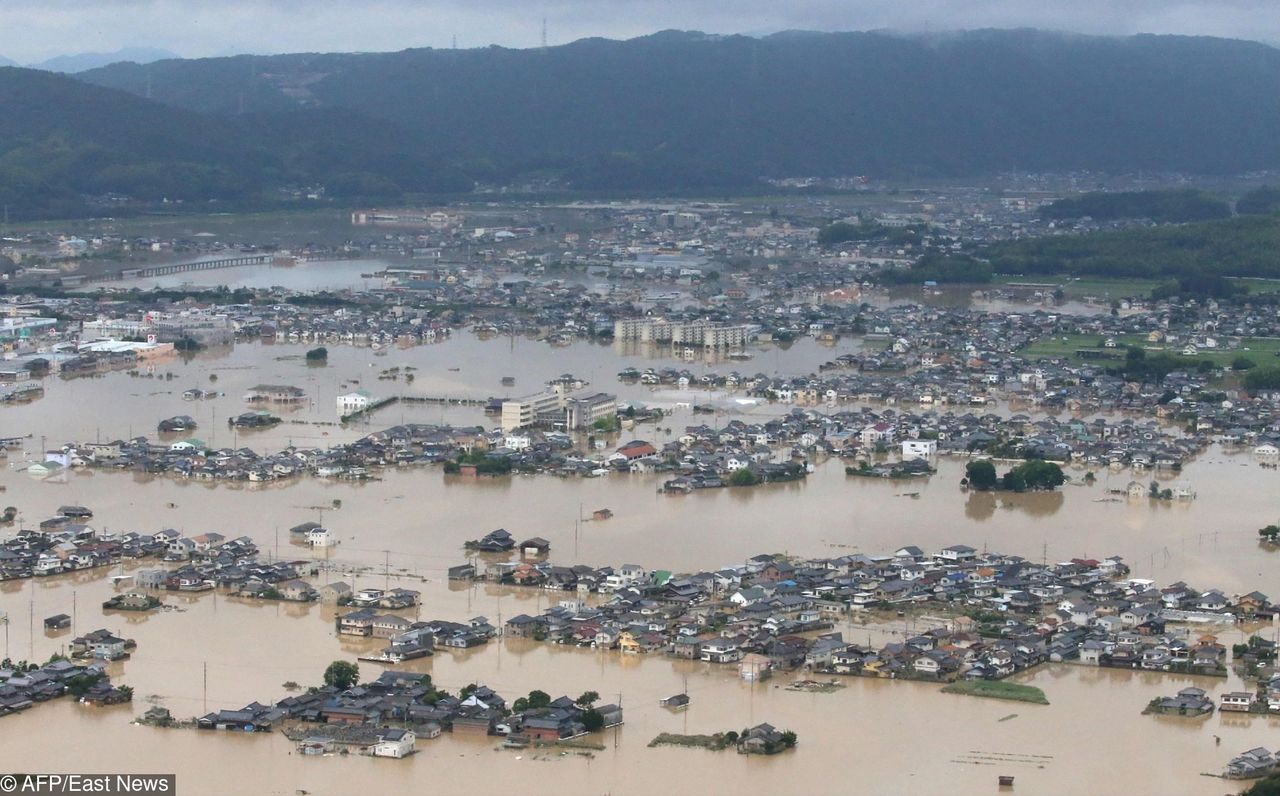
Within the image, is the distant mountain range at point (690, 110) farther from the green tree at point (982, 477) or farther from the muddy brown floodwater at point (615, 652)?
the green tree at point (982, 477)

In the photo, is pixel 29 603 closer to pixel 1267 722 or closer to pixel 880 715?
pixel 880 715

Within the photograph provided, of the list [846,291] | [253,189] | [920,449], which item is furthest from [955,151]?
[920,449]

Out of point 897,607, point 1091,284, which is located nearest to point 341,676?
point 897,607

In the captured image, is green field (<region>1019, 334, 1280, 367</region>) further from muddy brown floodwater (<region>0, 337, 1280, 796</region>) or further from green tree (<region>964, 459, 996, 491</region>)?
green tree (<region>964, 459, 996, 491</region>)

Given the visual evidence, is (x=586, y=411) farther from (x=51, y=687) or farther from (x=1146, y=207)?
(x=1146, y=207)

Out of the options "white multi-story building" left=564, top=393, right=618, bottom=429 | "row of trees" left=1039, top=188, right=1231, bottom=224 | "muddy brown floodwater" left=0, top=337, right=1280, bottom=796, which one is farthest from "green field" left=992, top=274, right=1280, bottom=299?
"white multi-story building" left=564, top=393, right=618, bottom=429
